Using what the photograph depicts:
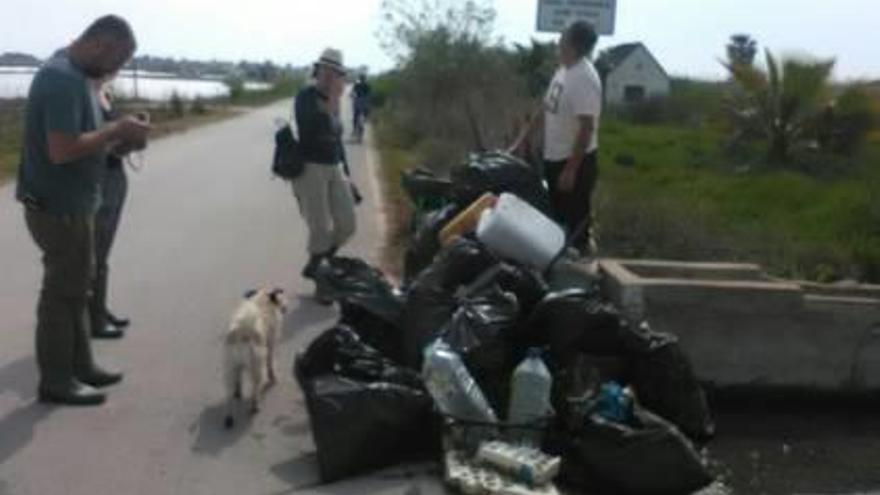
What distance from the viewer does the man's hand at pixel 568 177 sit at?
26.8ft

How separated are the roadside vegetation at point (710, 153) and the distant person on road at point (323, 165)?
1532mm

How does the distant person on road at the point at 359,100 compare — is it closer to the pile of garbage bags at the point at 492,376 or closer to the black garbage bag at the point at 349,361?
the pile of garbage bags at the point at 492,376

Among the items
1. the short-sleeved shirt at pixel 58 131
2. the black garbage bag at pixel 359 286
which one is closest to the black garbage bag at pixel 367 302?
the black garbage bag at pixel 359 286

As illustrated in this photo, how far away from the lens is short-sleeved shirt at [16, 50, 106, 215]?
19.5 ft

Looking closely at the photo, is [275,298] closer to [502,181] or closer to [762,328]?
[502,181]

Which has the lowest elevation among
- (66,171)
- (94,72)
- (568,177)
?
(568,177)

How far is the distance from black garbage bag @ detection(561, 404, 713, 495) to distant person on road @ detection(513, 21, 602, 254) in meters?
2.85

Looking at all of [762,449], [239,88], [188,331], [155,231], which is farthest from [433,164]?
[239,88]

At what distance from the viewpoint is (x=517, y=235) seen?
7211 mm

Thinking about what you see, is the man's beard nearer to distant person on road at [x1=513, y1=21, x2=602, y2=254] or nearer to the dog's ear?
the dog's ear

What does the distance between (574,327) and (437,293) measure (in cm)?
87

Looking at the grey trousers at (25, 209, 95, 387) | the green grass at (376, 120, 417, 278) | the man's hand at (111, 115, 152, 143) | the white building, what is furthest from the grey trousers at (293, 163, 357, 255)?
the white building

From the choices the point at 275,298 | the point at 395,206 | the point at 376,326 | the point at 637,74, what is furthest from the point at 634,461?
the point at 637,74

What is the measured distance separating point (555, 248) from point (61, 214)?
2873 millimetres
